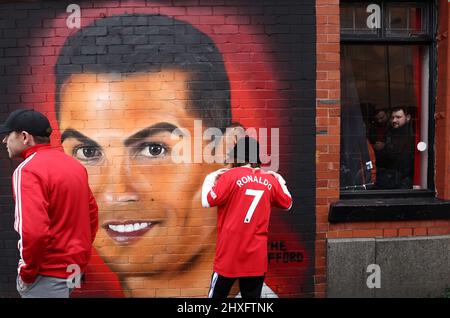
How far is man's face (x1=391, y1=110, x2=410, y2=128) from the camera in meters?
4.95

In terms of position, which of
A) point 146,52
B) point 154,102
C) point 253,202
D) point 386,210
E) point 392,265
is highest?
point 146,52

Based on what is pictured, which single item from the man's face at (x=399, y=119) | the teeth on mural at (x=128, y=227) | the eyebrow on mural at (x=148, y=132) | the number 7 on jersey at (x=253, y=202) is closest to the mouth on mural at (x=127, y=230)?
the teeth on mural at (x=128, y=227)

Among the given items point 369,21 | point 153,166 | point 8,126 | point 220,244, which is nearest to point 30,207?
point 8,126

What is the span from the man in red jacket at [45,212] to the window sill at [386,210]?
275 centimetres

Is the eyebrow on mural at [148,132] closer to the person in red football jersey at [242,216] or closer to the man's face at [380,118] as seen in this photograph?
the person in red football jersey at [242,216]

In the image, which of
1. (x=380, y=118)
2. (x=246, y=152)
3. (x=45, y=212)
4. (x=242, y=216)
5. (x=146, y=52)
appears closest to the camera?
(x=45, y=212)

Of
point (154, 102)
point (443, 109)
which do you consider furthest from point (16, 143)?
point (443, 109)

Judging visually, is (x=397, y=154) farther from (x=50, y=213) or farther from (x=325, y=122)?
(x=50, y=213)

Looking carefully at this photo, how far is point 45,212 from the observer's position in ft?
8.49

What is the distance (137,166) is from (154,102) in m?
0.70

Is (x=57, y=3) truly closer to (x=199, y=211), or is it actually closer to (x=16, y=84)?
(x=16, y=84)

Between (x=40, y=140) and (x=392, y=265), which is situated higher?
(x=40, y=140)

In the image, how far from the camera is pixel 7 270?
458cm

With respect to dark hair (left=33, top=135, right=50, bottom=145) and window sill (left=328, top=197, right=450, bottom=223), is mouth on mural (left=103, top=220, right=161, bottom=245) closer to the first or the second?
dark hair (left=33, top=135, right=50, bottom=145)
